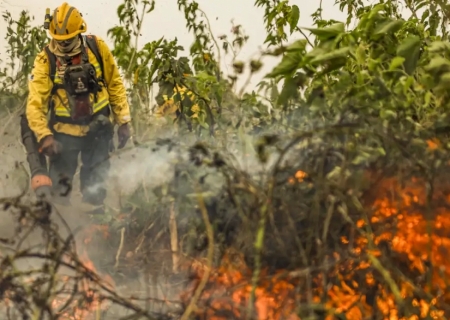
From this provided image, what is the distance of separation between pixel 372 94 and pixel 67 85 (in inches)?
30.0

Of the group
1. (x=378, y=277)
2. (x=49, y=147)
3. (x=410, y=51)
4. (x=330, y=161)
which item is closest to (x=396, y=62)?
(x=410, y=51)

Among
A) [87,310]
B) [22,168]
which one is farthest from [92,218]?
[87,310]

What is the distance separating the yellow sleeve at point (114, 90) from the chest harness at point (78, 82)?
2 cm

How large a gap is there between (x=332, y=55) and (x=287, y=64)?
5cm

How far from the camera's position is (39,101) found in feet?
4.58

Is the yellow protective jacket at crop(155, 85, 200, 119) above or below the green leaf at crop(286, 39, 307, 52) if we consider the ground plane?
above

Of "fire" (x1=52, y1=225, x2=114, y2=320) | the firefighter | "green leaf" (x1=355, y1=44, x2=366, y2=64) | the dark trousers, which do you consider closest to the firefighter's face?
the firefighter

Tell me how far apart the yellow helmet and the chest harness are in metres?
0.04

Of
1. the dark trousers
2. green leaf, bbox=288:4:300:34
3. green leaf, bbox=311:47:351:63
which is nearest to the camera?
green leaf, bbox=311:47:351:63

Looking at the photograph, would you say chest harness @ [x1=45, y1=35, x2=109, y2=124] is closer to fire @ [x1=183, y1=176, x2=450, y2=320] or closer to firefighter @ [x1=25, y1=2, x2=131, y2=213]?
firefighter @ [x1=25, y1=2, x2=131, y2=213]

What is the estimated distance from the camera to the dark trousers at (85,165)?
126cm

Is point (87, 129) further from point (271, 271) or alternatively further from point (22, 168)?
point (271, 271)

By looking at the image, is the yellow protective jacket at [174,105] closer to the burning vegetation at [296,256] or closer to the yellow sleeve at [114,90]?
the yellow sleeve at [114,90]

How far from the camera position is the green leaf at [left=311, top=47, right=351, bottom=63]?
0.77m
